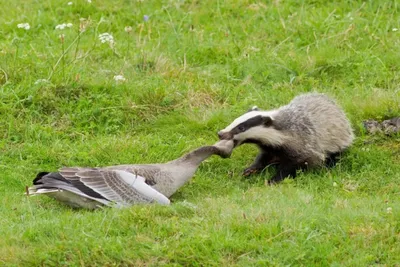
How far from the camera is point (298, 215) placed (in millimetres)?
6656

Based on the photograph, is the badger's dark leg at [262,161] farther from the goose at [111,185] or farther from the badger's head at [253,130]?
the goose at [111,185]

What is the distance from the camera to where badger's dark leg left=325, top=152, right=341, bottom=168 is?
844 centimetres

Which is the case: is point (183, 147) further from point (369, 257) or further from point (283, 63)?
point (369, 257)

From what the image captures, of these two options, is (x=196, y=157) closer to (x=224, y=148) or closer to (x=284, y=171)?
(x=224, y=148)

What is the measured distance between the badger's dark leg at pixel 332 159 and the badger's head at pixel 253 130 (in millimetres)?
465

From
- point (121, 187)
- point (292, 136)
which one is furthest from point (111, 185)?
point (292, 136)

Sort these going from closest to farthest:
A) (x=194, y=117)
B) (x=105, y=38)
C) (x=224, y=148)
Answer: (x=224, y=148), (x=194, y=117), (x=105, y=38)

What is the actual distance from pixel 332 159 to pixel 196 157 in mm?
1413

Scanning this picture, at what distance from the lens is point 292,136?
8.42m

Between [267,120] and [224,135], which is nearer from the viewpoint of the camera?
[224,135]

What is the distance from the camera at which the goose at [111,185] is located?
726 centimetres

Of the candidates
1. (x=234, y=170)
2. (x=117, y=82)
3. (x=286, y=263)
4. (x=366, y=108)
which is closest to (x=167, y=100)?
(x=117, y=82)

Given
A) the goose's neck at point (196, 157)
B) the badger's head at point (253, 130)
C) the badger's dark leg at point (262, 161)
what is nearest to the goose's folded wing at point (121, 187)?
the goose's neck at point (196, 157)

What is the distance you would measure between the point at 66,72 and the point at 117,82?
522 mm
